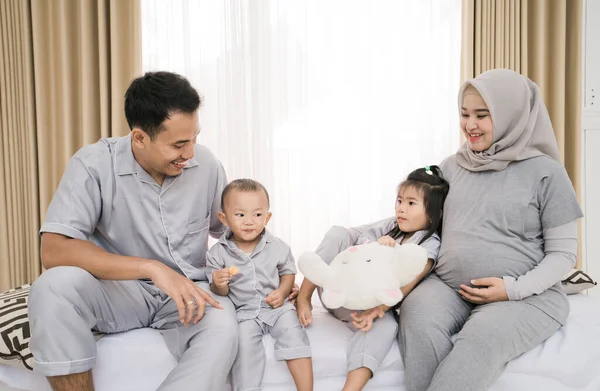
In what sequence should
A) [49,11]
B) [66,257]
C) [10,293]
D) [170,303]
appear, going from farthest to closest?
[49,11] → [10,293] → [170,303] → [66,257]

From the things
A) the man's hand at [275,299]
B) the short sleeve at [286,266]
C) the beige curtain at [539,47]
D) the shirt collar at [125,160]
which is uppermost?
the beige curtain at [539,47]

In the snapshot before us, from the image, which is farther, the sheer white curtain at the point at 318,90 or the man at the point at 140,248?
the sheer white curtain at the point at 318,90

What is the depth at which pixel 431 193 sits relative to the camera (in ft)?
6.36

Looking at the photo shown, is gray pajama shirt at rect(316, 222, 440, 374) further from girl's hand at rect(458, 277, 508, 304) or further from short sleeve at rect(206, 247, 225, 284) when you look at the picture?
short sleeve at rect(206, 247, 225, 284)

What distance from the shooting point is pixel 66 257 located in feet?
5.32

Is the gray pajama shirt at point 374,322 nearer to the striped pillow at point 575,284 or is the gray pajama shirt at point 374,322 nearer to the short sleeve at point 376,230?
the short sleeve at point 376,230

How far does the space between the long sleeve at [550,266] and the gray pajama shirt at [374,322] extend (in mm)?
296

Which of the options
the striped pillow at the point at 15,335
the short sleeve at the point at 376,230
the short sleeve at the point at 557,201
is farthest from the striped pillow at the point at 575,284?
the striped pillow at the point at 15,335

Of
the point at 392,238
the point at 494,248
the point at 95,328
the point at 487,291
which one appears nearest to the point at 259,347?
the point at 95,328

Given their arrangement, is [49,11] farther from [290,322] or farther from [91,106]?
[290,322]

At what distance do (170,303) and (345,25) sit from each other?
2.27m

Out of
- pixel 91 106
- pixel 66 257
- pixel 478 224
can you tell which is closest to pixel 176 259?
pixel 66 257

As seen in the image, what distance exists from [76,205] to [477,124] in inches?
55.9

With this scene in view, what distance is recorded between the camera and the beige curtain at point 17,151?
324 cm
